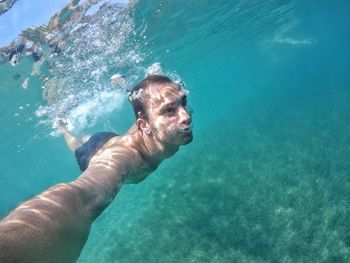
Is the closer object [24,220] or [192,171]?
[24,220]

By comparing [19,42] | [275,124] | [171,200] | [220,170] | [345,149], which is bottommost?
[275,124]

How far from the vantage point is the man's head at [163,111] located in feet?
17.4

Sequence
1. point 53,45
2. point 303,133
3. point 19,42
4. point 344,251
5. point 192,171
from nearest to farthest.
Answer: point 344,251 → point 19,42 → point 53,45 → point 192,171 → point 303,133

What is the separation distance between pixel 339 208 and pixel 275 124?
16.3 metres

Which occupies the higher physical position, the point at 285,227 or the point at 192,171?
the point at 285,227

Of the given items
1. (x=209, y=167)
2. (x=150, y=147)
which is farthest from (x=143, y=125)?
(x=209, y=167)

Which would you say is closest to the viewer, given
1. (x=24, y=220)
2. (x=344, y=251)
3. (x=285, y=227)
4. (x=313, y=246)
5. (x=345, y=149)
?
(x=24, y=220)

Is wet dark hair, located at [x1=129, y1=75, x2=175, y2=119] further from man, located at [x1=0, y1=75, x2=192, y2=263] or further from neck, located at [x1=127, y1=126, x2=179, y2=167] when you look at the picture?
neck, located at [x1=127, y1=126, x2=179, y2=167]

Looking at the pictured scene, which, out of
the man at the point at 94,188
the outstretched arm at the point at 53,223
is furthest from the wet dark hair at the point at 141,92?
the outstretched arm at the point at 53,223

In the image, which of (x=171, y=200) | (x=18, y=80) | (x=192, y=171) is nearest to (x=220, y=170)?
(x=192, y=171)

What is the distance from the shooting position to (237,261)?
10.4 metres

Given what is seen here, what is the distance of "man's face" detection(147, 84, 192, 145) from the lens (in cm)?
529

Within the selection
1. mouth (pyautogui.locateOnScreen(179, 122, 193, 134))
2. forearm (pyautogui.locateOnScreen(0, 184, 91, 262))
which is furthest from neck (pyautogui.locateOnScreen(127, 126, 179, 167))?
forearm (pyautogui.locateOnScreen(0, 184, 91, 262))

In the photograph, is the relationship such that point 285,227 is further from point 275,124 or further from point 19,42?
point 275,124
